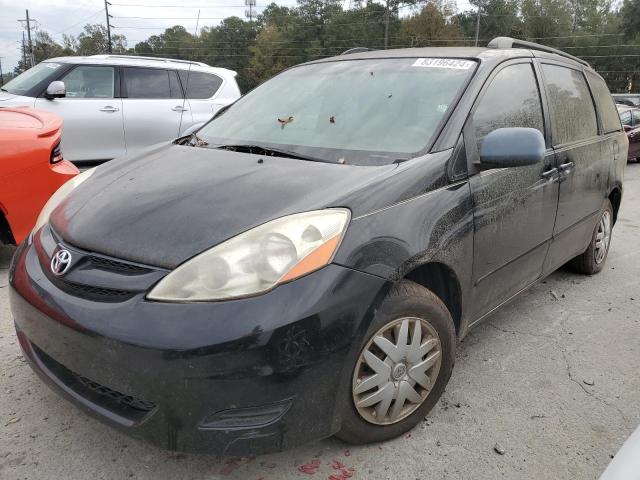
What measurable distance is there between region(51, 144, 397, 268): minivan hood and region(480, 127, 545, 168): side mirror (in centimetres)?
51

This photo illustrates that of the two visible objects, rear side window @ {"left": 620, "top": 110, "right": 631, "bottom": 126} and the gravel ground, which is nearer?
the gravel ground

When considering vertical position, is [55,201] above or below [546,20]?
below

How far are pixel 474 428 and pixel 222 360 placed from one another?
4.20ft

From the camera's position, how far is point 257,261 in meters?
1.73

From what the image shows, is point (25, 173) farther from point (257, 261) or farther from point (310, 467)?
point (310, 467)

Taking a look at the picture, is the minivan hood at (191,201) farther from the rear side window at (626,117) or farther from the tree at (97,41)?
the tree at (97,41)

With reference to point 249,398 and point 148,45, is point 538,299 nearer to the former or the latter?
point 249,398

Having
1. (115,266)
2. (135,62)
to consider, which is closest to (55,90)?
(135,62)

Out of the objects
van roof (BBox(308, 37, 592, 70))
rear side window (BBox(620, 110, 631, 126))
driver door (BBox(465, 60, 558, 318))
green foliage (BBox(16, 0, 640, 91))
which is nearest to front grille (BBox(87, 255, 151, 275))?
driver door (BBox(465, 60, 558, 318))

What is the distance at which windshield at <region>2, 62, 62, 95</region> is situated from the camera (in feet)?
21.0

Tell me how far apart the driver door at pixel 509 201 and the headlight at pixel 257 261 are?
0.90 metres

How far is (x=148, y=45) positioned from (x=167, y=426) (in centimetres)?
8359

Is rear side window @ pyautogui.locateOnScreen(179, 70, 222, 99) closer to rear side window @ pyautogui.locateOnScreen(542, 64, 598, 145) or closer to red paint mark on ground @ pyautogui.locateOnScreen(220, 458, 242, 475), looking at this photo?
rear side window @ pyautogui.locateOnScreen(542, 64, 598, 145)

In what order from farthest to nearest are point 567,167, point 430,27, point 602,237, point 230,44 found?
1. point 230,44
2. point 430,27
3. point 602,237
4. point 567,167
